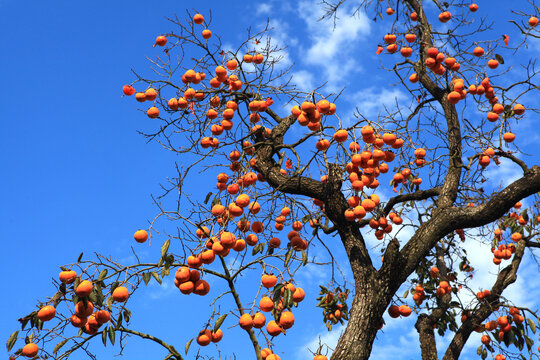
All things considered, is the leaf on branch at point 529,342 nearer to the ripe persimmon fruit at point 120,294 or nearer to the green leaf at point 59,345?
the ripe persimmon fruit at point 120,294

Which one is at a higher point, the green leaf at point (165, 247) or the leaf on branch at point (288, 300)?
the green leaf at point (165, 247)

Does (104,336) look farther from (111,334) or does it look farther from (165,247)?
(165,247)

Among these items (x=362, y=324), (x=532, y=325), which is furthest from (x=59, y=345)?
(x=532, y=325)

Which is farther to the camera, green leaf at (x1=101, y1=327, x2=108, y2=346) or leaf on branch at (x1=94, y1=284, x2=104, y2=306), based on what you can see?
green leaf at (x1=101, y1=327, x2=108, y2=346)

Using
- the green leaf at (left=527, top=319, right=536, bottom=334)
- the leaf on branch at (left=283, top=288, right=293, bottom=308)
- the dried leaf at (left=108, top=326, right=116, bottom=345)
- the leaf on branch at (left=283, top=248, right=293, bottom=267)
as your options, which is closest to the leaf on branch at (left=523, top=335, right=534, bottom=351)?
the green leaf at (left=527, top=319, right=536, bottom=334)

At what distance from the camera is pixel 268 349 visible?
296cm

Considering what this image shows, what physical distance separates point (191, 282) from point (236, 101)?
184 cm

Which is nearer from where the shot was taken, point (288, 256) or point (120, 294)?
point (120, 294)

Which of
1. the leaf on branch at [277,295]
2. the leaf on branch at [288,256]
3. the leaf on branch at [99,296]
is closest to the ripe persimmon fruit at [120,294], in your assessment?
the leaf on branch at [99,296]

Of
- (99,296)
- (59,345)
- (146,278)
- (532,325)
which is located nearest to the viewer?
(99,296)

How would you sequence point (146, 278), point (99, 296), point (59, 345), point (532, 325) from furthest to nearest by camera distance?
point (532, 325) → point (59, 345) → point (146, 278) → point (99, 296)

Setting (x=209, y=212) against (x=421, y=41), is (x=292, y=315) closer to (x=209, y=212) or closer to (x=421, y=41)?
(x=209, y=212)

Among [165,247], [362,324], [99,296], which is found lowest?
[99,296]

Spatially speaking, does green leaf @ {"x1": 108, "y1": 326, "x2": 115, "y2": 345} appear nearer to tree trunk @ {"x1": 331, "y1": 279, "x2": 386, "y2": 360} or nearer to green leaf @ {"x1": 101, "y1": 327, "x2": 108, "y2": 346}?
green leaf @ {"x1": 101, "y1": 327, "x2": 108, "y2": 346}
